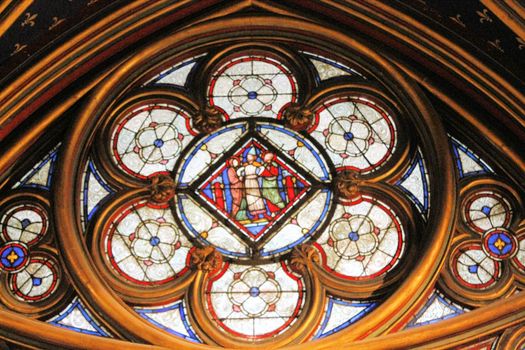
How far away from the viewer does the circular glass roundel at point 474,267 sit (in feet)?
37.6

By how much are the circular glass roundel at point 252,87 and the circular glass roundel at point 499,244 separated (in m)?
2.31

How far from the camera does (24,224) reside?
1172cm

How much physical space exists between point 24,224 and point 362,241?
120 inches

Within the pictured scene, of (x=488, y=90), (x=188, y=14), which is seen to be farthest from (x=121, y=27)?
(x=488, y=90)

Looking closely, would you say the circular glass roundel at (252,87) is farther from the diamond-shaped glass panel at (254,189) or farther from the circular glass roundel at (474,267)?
the circular glass roundel at (474,267)

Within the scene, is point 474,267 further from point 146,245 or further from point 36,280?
point 36,280

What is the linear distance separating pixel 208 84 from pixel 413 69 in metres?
1.96

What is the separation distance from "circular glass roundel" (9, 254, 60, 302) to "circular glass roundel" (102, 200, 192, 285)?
0.54 m

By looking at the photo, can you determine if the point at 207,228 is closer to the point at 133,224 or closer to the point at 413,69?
the point at 133,224

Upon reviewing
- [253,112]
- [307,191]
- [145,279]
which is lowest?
[145,279]

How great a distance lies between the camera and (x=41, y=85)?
38.5ft

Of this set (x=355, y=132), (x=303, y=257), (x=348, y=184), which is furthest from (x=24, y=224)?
(x=355, y=132)

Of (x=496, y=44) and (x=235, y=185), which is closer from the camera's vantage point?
(x=496, y=44)

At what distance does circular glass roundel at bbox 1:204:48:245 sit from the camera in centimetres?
1166
